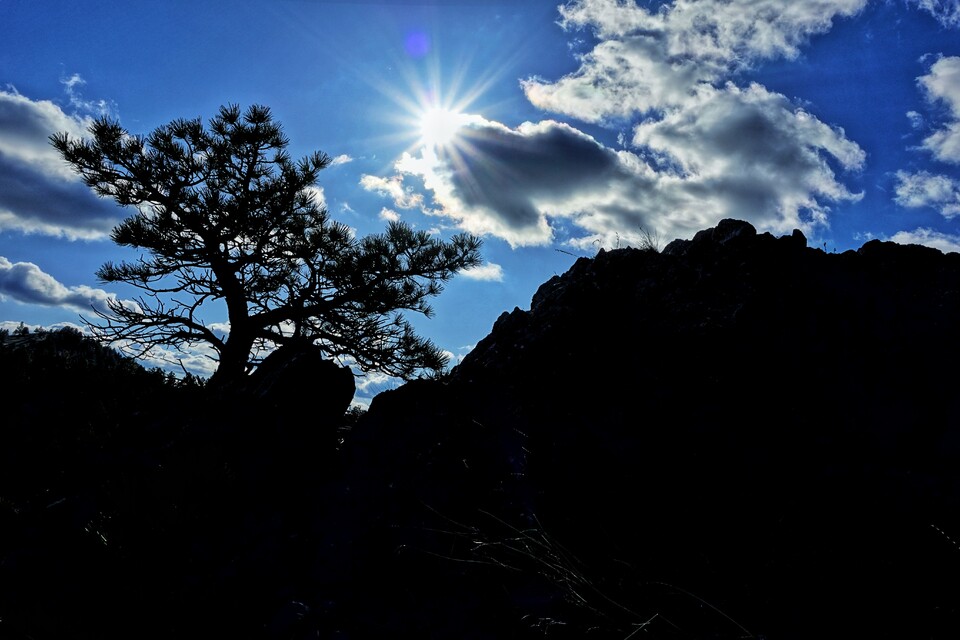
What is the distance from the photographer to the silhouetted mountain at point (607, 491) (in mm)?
2166

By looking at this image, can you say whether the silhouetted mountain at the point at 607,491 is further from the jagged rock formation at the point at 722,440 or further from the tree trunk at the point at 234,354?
the tree trunk at the point at 234,354

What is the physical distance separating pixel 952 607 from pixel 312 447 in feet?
10.4

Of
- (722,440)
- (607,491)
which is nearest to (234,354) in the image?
(607,491)

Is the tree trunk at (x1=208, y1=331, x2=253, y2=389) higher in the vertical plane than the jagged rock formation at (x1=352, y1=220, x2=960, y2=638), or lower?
higher

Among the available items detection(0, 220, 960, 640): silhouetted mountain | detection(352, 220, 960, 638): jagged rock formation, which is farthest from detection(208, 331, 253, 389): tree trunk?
detection(352, 220, 960, 638): jagged rock formation

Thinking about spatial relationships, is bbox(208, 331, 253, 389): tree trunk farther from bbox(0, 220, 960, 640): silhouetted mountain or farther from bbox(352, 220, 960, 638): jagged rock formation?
bbox(352, 220, 960, 638): jagged rock formation

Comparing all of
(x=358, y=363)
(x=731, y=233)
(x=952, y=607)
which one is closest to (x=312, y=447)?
(x=731, y=233)

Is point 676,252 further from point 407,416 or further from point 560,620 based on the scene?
point 560,620

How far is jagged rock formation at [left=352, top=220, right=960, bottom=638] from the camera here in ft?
6.99

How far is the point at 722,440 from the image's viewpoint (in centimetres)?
264

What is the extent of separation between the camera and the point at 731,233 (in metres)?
3.38

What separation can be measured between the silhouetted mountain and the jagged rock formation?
0.04 ft

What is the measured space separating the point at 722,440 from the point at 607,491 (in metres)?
0.59

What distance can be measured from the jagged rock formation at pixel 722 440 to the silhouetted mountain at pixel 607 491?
0.4 inches
